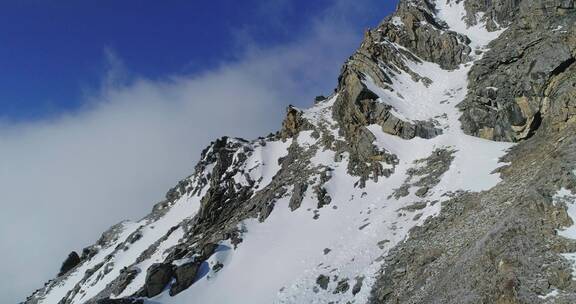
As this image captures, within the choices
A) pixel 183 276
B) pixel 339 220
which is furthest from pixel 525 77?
pixel 183 276

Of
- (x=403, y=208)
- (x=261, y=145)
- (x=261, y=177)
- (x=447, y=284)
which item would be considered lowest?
(x=447, y=284)

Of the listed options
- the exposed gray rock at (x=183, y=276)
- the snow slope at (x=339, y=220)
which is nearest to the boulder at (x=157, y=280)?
the exposed gray rock at (x=183, y=276)

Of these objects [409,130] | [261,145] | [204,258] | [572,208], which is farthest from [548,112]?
[261,145]

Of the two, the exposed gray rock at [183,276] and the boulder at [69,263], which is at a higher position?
the boulder at [69,263]

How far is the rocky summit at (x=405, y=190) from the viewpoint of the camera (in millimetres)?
25594

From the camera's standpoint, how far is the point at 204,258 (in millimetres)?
46000

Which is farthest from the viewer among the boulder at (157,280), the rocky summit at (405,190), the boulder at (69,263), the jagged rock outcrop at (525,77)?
the boulder at (69,263)

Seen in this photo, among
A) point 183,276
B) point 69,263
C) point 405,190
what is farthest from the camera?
point 69,263

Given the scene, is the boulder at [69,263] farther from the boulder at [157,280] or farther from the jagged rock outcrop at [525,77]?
the jagged rock outcrop at [525,77]

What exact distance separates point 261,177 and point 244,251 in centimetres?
1931

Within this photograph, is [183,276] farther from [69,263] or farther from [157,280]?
[69,263]

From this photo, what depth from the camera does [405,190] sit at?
42.5 metres

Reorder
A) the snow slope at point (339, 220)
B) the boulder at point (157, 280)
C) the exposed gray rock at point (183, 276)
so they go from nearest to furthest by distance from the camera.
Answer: the snow slope at point (339, 220) → the exposed gray rock at point (183, 276) → the boulder at point (157, 280)

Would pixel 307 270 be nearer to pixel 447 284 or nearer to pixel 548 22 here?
pixel 447 284
